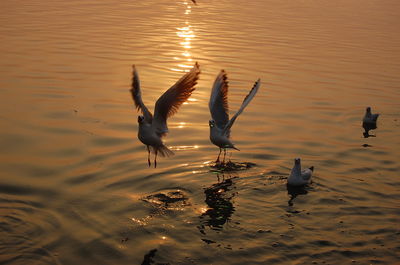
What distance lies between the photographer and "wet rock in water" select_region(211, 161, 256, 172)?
13.2m

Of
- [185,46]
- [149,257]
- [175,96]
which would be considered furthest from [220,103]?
[185,46]

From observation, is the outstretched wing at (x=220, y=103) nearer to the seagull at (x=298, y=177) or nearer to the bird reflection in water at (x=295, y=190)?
the seagull at (x=298, y=177)

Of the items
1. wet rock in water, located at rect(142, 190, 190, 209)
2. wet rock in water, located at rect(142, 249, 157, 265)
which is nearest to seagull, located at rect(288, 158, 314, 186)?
wet rock in water, located at rect(142, 190, 190, 209)

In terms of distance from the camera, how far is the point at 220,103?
1387cm

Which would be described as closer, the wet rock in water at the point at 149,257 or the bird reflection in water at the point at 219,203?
the wet rock in water at the point at 149,257

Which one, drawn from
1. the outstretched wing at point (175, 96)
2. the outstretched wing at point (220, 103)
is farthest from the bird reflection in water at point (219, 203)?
the outstretched wing at point (175, 96)

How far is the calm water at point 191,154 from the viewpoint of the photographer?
972 centimetres

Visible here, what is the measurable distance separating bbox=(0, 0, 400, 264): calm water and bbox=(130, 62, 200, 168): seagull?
0.82 metres

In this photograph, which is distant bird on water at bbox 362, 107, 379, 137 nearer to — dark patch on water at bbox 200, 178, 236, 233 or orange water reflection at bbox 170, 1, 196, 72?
dark patch on water at bbox 200, 178, 236, 233

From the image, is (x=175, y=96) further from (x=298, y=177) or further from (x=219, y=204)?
(x=298, y=177)

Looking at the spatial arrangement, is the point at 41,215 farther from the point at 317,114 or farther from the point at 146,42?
the point at 146,42

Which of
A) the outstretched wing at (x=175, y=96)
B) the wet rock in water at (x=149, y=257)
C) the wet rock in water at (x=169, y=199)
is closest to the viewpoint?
the wet rock in water at (x=149, y=257)

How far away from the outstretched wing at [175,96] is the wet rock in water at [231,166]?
1.89 meters

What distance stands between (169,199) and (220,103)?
3388mm
